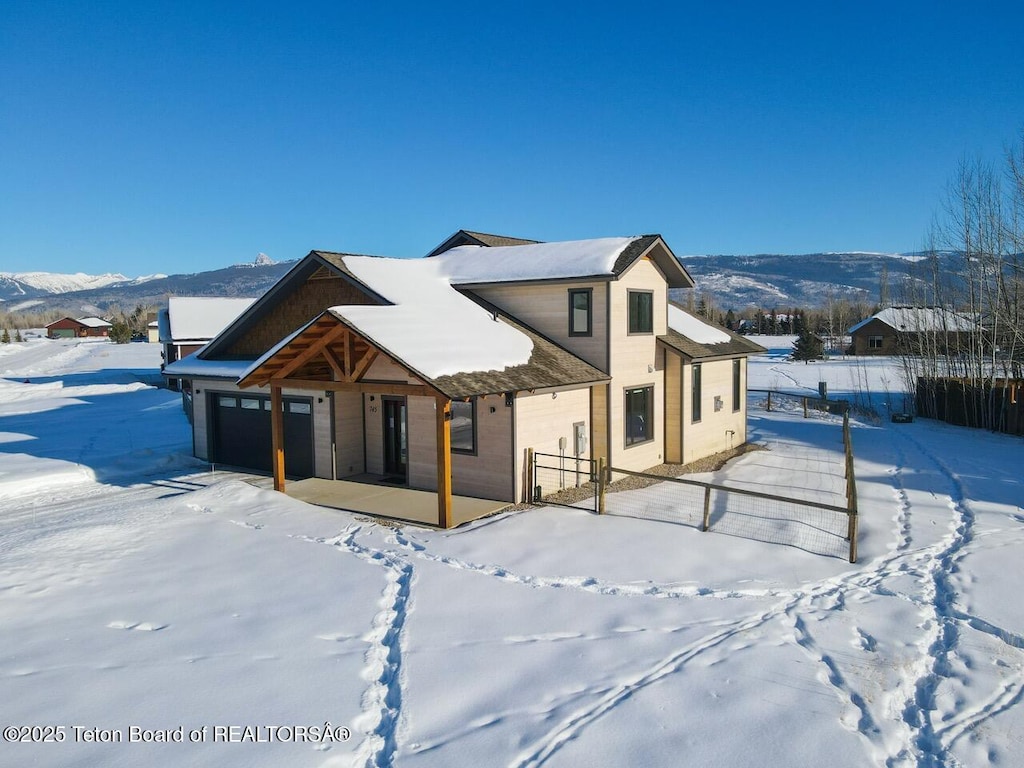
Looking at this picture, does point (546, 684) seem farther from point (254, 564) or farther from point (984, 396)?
point (984, 396)

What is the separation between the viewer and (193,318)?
38375 mm

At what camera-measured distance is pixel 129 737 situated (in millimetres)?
5215

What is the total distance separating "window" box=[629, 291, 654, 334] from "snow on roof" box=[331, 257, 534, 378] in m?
2.81

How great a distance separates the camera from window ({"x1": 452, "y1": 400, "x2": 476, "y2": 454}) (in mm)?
14016

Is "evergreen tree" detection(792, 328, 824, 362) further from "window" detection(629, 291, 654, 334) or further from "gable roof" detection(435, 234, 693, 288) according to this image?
"window" detection(629, 291, 654, 334)

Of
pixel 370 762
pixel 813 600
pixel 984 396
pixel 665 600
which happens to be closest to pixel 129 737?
pixel 370 762

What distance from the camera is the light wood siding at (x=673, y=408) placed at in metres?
17.7

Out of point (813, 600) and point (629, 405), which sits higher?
point (629, 405)

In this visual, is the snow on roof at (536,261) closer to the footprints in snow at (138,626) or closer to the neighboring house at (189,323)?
the footprints in snow at (138,626)

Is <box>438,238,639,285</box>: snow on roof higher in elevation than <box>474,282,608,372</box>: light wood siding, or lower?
A: higher

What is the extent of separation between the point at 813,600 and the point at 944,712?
256 centimetres

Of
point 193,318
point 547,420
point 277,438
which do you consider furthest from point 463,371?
point 193,318

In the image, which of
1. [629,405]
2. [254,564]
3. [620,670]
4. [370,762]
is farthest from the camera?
[629,405]

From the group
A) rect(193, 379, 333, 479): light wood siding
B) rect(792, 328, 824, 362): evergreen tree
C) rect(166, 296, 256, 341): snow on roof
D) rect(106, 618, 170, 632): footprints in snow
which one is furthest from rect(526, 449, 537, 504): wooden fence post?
rect(792, 328, 824, 362): evergreen tree
